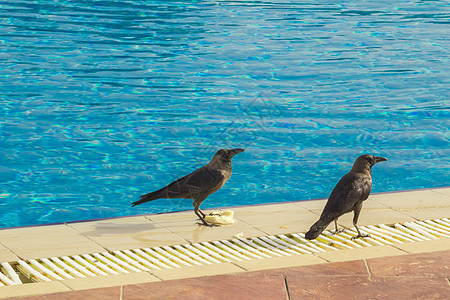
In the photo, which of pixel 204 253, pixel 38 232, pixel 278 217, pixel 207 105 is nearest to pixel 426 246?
pixel 278 217

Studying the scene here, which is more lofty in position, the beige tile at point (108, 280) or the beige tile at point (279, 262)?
the beige tile at point (108, 280)

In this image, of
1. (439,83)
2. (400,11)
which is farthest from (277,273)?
(400,11)

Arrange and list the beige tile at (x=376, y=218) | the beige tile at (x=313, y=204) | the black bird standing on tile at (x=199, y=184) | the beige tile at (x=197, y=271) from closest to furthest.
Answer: the beige tile at (x=197, y=271), the black bird standing on tile at (x=199, y=184), the beige tile at (x=376, y=218), the beige tile at (x=313, y=204)

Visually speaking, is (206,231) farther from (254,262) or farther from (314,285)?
(314,285)


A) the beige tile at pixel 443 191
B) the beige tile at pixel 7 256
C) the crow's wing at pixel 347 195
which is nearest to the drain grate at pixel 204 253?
the beige tile at pixel 7 256

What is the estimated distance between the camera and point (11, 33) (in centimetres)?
1677

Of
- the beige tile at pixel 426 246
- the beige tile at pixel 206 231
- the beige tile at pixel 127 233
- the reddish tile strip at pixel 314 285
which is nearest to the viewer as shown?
the reddish tile strip at pixel 314 285

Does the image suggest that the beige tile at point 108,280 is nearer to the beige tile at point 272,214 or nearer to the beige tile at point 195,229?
the beige tile at point 195,229

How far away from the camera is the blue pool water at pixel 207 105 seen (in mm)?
9203

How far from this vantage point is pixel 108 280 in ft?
16.1

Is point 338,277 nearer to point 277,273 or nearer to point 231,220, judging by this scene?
point 277,273

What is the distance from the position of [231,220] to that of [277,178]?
3.10m

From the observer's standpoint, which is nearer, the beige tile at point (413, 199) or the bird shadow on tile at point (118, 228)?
the bird shadow on tile at point (118, 228)

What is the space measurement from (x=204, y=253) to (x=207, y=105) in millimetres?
6538
